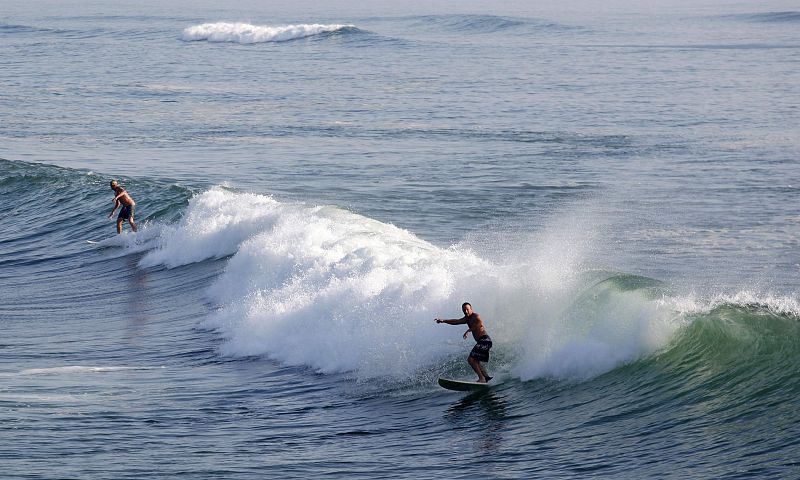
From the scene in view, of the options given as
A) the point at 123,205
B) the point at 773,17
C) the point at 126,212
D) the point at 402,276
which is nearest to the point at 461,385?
the point at 402,276

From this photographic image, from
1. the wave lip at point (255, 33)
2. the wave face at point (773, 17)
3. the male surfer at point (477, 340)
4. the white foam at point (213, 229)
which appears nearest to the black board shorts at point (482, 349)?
the male surfer at point (477, 340)

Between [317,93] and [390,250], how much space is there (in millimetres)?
32382

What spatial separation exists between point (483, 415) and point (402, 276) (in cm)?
488

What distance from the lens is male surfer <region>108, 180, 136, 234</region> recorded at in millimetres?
25781

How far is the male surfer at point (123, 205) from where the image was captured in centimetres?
2578

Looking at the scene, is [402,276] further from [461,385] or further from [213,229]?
[213,229]

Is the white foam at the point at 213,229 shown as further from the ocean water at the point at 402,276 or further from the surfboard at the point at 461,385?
the surfboard at the point at 461,385

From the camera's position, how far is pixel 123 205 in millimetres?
26000

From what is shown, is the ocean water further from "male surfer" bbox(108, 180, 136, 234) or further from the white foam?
"male surfer" bbox(108, 180, 136, 234)

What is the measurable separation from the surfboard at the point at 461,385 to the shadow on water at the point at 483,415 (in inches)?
2.8

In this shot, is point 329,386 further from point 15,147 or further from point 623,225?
point 15,147

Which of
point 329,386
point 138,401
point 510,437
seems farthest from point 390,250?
point 510,437

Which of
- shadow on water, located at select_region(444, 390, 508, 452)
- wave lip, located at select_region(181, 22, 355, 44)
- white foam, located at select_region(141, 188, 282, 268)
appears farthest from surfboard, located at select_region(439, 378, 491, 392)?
wave lip, located at select_region(181, 22, 355, 44)

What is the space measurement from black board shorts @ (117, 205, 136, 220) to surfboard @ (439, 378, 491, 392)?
47.1 feet
